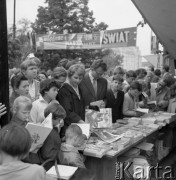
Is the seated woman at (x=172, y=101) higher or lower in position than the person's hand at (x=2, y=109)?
lower

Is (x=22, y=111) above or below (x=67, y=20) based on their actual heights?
below

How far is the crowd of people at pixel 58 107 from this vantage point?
64.3 inches

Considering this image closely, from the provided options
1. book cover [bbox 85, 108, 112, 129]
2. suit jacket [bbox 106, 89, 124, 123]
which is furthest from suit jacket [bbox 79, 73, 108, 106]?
book cover [bbox 85, 108, 112, 129]

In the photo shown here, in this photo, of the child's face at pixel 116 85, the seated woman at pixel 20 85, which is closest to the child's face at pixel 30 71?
the seated woman at pixel 20 85

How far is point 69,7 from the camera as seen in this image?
91.5ft

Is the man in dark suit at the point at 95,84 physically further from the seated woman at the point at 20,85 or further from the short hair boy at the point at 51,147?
the short hair boy at the point at 51,147

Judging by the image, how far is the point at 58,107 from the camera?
2.71m

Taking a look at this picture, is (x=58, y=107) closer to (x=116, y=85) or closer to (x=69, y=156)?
(x=69, y=156)

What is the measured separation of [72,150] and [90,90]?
64.3 inches

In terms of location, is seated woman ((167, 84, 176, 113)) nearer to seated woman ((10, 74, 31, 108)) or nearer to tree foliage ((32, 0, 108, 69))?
seated woman ((10, 74, 31, 108))

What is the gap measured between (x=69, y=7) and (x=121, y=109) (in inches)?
980

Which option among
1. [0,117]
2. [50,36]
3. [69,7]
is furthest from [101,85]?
[69,7]

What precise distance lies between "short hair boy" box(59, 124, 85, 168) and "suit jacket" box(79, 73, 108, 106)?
1357 mm

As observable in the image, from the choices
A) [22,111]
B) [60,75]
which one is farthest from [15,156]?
[60,75]
